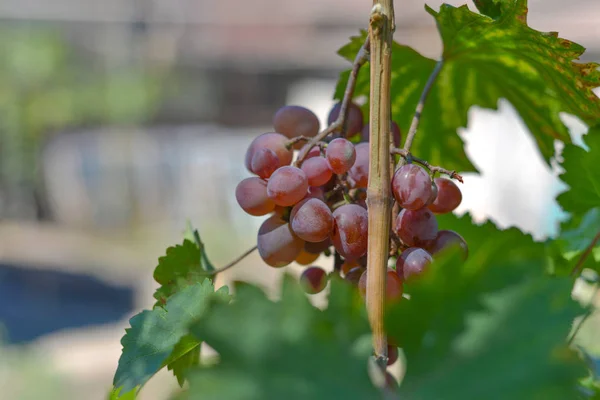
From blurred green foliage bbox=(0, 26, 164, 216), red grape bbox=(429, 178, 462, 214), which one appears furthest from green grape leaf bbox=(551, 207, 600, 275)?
blurred green foliage bbox=(0, 26, 164, 216)

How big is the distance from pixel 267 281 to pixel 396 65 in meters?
4.19

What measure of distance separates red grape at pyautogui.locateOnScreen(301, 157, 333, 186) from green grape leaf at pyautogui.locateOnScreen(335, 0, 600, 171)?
123mm

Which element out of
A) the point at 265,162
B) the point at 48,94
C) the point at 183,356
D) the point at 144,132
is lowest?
the point at 144,132

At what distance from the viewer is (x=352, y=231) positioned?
38 centimetres

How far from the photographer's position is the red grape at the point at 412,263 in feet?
1.18

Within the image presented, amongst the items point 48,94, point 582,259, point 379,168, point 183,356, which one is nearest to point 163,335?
point 183,356

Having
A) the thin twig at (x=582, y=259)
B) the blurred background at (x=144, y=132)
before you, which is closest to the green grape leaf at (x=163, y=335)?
the thin twig at (x=582, y=259)

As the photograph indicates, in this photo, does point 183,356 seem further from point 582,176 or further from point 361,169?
point 582,176

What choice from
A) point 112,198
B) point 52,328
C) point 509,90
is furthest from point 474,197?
point 509,90

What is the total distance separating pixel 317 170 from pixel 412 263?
8cm

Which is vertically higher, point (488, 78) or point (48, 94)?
point (488, 78)

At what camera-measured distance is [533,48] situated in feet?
1.47

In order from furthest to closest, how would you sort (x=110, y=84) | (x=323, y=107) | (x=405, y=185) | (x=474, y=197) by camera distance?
(x=110, y=84) < (x=323, y=107) < (x=474, y=197) < (x=405, y=185)

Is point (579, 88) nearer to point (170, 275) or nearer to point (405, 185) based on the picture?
point (405, 185)
